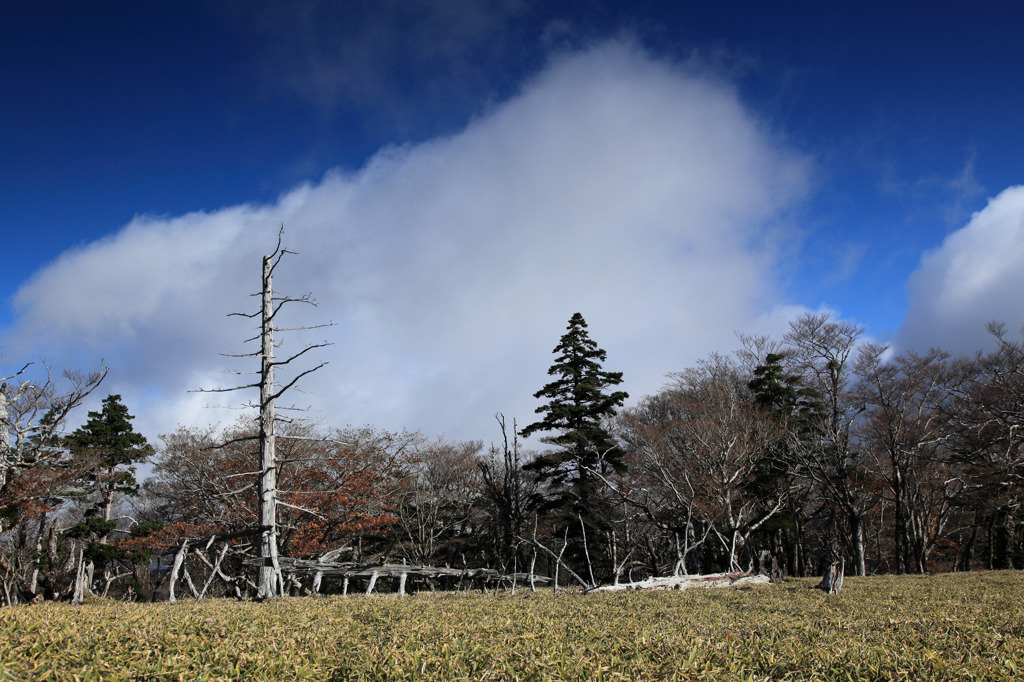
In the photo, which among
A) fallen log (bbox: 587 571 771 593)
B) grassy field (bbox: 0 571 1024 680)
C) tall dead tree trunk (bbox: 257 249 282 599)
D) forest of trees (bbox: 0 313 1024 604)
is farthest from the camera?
forest of trees (bbox: 0 313 1024 604)

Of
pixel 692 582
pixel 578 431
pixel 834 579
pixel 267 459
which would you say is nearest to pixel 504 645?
pixel 267 459

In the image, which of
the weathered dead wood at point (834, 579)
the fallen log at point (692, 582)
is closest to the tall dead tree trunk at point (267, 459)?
the fallen log at point (692, 582)

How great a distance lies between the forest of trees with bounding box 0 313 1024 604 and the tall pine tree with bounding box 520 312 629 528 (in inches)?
4.4

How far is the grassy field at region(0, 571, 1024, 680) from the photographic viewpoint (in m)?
3.66

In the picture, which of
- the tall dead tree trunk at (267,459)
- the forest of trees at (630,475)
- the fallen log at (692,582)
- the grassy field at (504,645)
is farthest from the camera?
the forest of trees at (630,475)

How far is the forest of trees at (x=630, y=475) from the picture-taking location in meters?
23.7

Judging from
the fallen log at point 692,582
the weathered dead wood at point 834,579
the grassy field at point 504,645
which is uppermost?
the grassy field at point 504,645

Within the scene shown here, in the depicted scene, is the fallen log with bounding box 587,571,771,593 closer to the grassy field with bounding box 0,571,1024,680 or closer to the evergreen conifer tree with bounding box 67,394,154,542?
the grassy field with bounding box 0,571,1024,680

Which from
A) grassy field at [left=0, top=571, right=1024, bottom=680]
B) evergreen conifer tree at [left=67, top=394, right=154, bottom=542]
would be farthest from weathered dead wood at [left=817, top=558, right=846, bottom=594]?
evergreen conifer tree at [left=67, top=394, right=154, bottom=542]

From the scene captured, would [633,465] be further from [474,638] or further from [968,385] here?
[474,638]

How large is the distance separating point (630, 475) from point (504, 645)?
2707 centimetres

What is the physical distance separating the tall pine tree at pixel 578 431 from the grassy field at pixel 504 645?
67.1 feet

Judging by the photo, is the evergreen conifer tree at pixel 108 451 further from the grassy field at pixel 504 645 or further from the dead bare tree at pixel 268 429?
the grassy field at pixel 504 645

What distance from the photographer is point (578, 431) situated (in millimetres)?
28188
